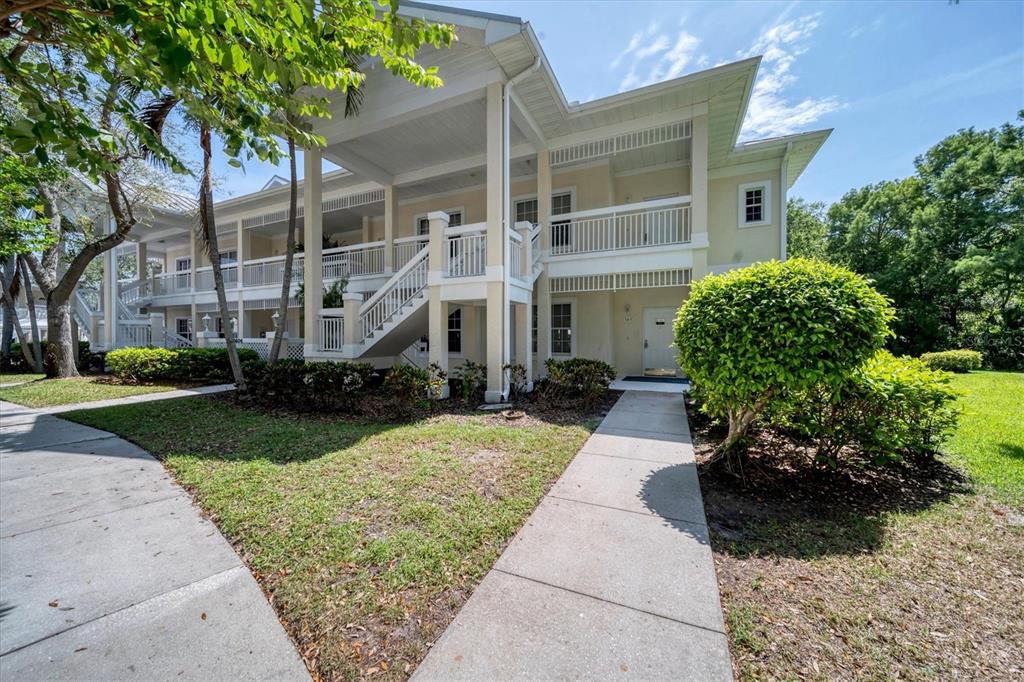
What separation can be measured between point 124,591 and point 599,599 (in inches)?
120

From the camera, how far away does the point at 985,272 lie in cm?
1462

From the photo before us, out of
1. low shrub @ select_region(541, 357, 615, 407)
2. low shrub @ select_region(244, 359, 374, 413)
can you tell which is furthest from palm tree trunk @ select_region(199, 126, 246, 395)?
low shrub @ select_region(541, 357, 615, 407)

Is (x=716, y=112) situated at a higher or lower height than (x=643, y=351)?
higher

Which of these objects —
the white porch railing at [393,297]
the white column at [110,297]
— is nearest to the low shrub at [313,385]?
the white porch railing at [393,297]

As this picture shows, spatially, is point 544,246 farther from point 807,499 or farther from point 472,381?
point 807,499

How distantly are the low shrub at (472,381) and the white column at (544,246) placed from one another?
1.99 m

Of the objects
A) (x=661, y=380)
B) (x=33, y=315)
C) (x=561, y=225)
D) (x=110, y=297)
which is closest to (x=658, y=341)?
(x=661, y=380)

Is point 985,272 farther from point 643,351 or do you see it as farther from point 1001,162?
point 643,351

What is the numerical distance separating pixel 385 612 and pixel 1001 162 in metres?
26.7

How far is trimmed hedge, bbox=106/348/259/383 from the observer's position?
11.2 m

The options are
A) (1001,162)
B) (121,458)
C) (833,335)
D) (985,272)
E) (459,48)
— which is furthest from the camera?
(1001,162)

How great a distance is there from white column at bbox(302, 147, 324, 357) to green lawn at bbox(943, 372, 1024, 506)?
1137 cm

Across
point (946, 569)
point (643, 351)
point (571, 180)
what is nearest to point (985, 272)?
point (643, 351)

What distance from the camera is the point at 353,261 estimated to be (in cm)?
1247
